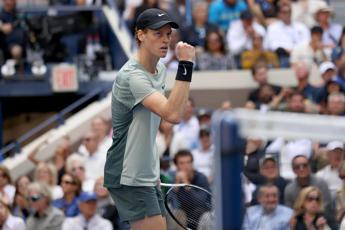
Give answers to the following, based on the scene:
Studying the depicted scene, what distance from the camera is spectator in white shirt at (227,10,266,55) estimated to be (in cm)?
1417

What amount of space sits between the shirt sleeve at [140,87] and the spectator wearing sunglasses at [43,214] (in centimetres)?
460

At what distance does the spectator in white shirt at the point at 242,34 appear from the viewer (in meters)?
14.2

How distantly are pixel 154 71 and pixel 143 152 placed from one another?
452mm

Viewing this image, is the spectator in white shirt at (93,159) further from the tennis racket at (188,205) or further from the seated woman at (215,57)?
the tennis racket at (188,205)

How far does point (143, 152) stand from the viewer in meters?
6.02

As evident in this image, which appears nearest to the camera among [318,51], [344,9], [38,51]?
[318,51]

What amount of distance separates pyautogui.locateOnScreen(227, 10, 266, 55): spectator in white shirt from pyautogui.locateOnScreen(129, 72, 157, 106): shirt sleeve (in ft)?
27.3

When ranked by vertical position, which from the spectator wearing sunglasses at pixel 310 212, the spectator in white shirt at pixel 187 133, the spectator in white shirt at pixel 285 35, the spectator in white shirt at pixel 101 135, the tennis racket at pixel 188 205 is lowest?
the spectator in white shirt at pixel 101 135

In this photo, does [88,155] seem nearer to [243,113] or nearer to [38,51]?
[38,51]

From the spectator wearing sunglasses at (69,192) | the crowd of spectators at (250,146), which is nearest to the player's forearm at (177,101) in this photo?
the crowd of spectators at (250,146)

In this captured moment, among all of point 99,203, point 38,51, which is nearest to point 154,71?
point 99,203

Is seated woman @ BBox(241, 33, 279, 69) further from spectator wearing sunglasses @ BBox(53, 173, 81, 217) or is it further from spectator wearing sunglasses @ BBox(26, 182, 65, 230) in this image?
spectator wearing sunglasses @ BBox(26, 182, 65, 230)

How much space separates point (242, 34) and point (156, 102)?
8.60m

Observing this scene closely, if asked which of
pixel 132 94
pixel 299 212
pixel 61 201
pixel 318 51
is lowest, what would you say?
pixel 61 201
